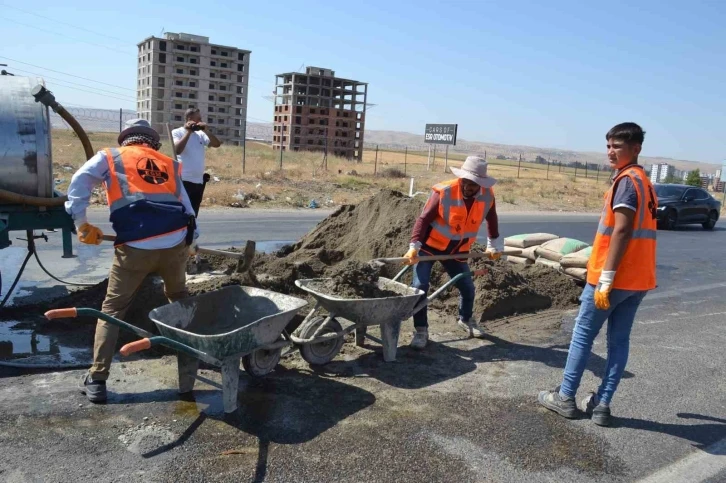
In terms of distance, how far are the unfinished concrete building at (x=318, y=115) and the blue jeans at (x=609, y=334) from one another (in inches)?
1848

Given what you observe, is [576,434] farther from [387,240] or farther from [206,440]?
[387,240]

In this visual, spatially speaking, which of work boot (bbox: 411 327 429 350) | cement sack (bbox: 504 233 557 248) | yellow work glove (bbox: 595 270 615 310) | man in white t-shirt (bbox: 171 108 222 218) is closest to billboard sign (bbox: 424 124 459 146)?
cement sack (bbox: 504 233 557 248)

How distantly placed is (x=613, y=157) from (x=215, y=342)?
9.19 ft

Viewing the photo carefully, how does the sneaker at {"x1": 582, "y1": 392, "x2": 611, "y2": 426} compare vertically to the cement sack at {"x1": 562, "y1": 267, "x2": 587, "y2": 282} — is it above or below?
below

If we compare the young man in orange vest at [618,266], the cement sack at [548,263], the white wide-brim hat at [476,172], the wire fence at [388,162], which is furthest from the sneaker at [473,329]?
the wire fence at [388,162]

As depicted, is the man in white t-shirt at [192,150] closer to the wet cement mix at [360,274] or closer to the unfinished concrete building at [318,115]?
the wet cement mix at [360,274]

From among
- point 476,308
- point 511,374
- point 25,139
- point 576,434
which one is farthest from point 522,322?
point 25,139

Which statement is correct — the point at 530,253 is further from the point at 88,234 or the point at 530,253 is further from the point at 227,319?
the point at 88,234

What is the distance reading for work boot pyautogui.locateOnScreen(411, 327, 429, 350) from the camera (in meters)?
5.58

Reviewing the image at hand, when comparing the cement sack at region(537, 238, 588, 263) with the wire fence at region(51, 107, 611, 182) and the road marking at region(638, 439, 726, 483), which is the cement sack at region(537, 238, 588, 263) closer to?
the road marking at region(638, 439, 726, 483)

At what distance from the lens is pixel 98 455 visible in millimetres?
3445

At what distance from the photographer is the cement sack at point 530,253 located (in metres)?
9.13

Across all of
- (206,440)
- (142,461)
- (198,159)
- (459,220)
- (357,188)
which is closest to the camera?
(142,461)

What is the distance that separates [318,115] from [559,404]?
1931 inches
